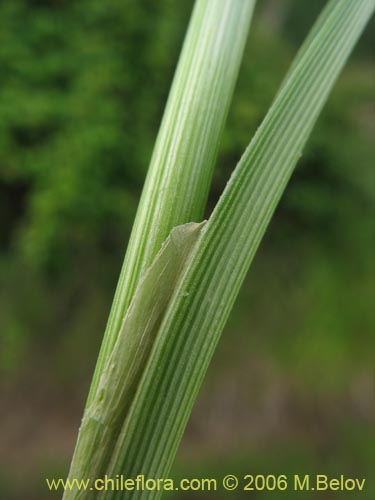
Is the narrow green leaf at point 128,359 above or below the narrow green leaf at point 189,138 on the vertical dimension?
below

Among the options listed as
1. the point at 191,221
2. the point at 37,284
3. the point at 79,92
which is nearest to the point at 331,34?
the point at 191,221

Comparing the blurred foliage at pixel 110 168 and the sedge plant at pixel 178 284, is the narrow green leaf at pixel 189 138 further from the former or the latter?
the blurred foliage at pixel 110 168

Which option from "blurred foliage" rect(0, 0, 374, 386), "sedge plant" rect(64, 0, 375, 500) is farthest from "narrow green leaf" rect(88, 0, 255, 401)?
"blurred foliage" rect(0, 0, 374, 386)

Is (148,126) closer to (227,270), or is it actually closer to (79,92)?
(79,92)

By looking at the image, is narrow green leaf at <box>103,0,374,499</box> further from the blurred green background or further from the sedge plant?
the blurred green background

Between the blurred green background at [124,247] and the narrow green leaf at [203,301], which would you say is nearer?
the narrow green leaf at [203,301]

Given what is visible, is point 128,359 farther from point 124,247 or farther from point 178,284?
point 124,247

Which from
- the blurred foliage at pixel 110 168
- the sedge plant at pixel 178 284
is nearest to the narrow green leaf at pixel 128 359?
the sedge plant at pixel 178 284
